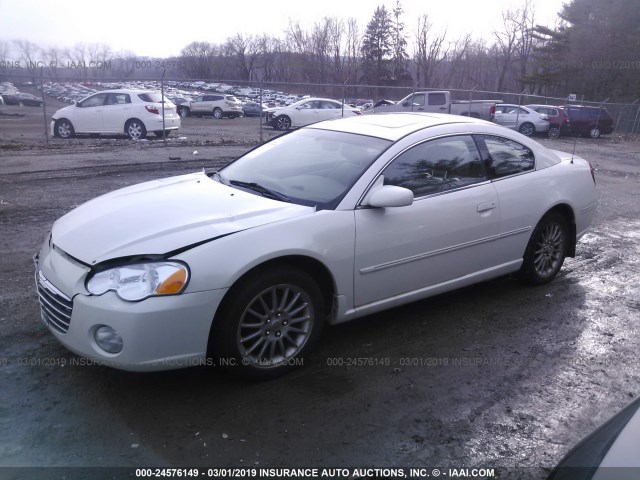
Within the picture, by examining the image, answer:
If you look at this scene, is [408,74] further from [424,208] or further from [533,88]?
[424,208]

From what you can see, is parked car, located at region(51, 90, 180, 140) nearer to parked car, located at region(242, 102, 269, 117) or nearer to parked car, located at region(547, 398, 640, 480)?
parked car, located at region(547, 398, 640, 480)

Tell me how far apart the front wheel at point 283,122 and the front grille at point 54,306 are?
21.8 m

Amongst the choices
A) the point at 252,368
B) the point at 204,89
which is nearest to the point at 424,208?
the point at 252,368

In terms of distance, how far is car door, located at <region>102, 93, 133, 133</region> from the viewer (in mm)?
17594

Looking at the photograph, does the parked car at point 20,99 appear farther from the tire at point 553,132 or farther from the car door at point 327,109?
the tire at point 553,132

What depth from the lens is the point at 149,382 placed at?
11.4ft

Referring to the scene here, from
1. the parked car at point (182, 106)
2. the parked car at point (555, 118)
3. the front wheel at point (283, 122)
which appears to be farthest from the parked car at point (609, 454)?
the parked car at point (182, 106)

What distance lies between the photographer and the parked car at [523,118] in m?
25.9

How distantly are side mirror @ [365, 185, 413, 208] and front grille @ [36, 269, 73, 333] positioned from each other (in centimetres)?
195

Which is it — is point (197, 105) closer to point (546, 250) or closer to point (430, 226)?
point (546, 250)

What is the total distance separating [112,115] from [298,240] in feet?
52.3

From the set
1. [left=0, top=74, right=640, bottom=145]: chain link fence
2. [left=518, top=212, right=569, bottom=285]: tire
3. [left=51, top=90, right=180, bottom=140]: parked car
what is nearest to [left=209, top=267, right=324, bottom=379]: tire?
[left=518, top=212, right=569, bottom=285]: tire

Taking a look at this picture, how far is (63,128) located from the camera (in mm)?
17484

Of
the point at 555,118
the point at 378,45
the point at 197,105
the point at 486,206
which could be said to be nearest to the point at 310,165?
the point at 486,206
